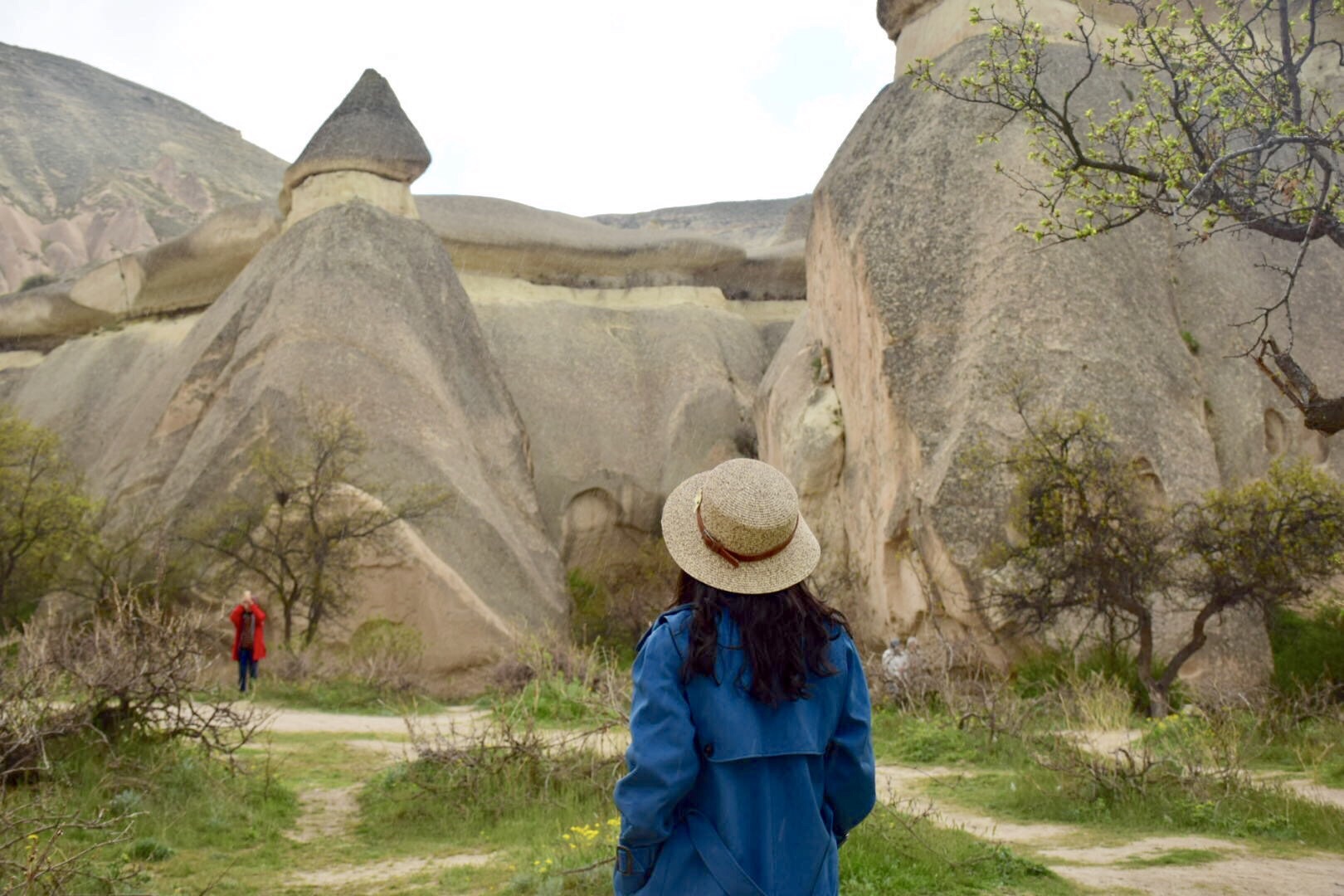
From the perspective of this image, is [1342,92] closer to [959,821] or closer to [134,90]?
[959,821]

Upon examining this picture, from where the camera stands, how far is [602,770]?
5730mm

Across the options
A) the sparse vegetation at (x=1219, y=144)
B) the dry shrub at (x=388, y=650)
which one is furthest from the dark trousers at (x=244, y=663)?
the sparse vegetation at (x=1219, y=144)

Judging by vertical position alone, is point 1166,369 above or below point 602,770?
above

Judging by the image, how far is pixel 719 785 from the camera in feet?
7.67

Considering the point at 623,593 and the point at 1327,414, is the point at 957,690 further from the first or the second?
the point at 623,593

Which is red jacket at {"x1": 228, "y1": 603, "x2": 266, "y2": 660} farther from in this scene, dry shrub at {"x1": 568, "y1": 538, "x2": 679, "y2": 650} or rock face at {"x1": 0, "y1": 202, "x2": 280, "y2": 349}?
rock face at {"x1": 0, "y1": 202, "x2": 280, "y2": 349}

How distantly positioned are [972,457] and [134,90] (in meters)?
46.6

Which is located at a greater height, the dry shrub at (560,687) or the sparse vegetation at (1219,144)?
the sparse vegetation at (1219,144)

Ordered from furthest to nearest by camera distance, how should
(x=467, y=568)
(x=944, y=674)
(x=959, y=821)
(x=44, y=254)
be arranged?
(x=44, y=254) < (x=467, y=568) < (x=944, y=674) < (x=959, y=821)

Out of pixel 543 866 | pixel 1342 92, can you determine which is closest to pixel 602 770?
pixel 543 866

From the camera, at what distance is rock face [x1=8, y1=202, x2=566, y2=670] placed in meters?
16.2

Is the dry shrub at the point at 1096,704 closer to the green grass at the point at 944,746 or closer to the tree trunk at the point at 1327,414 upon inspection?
the green grass at the point at 944,746

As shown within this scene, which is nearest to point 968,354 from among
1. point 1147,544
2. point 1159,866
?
point 1147,544

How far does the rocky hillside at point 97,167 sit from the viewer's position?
38156 millimetres
